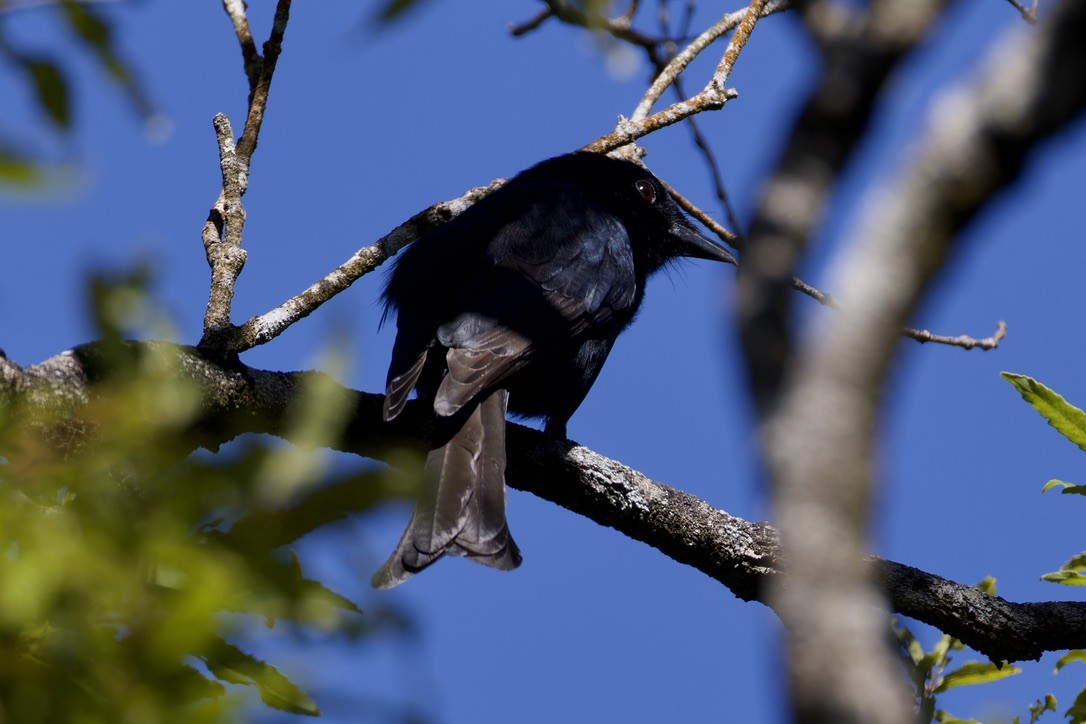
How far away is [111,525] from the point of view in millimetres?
1328

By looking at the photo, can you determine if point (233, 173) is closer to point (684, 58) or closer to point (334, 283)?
point (334, 283)

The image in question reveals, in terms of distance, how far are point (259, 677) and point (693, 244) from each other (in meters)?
5.03

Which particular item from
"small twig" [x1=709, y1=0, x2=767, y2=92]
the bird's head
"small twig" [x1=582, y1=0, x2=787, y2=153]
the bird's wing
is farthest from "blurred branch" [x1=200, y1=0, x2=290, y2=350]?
the bird's head

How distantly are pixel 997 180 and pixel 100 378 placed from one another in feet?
8.74

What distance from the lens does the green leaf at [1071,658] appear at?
3.50 metres

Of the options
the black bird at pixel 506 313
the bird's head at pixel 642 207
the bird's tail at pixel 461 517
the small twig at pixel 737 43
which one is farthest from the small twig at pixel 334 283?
the bird's head at pixel 642 207

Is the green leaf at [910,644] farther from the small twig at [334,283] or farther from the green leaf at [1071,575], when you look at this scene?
the small twig at [334,283]

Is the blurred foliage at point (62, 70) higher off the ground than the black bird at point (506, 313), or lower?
lower

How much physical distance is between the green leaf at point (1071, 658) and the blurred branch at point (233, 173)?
2740 mm

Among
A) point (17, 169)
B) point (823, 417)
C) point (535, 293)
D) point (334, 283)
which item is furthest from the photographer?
point (535, 293)

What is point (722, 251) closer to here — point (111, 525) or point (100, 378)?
point (100, 378)

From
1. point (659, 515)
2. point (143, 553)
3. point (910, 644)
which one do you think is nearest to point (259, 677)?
point (143, 553)

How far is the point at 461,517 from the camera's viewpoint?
3.95 meters

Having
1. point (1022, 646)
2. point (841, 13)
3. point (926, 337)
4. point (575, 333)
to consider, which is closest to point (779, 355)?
point (841, 13)
